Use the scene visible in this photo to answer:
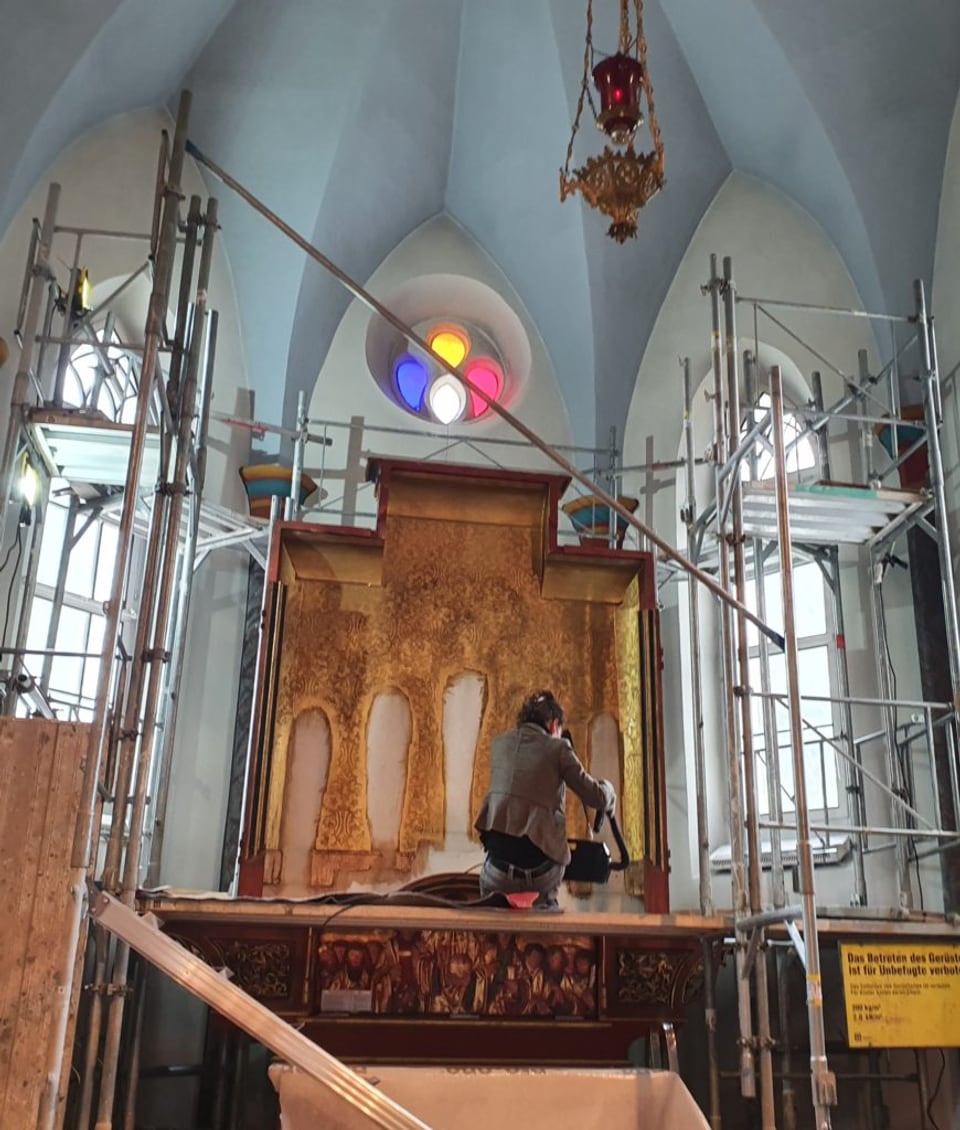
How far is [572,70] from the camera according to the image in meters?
11.9

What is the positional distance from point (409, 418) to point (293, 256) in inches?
75.1

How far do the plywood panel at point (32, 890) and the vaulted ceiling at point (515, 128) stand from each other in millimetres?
6679

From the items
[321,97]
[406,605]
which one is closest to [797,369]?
[406,605]

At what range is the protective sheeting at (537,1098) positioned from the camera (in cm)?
482

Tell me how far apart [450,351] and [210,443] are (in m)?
2.88

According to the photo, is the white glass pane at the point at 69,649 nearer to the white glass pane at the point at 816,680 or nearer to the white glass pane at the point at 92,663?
the white glass pane at the point at 92,663

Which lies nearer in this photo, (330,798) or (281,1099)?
(281,1099)

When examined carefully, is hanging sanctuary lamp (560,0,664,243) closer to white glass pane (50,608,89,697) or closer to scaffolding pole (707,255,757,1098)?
scaffolding pole (707,255,757,1098)

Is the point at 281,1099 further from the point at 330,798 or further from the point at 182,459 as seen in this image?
the point at 330,798

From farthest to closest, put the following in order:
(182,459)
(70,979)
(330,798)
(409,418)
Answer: (409,418), (330,798), (182,459), (70,979)

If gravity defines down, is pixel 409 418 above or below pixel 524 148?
below

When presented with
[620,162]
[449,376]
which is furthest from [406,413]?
[620,162]

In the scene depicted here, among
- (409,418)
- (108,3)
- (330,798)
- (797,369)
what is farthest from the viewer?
(409,418)

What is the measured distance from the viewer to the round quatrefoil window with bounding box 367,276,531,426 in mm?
12578
